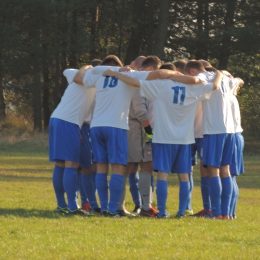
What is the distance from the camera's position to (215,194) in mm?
9961

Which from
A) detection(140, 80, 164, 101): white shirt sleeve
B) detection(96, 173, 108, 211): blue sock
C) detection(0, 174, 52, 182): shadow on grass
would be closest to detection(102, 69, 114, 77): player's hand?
detection(140, 80, 164, 101): white shirt sleeve

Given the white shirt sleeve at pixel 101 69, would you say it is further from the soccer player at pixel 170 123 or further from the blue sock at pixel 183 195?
the blue sock at pixel 183 195

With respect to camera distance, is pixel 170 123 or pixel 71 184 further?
pixel 71 184

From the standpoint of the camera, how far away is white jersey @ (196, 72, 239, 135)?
32.6ft

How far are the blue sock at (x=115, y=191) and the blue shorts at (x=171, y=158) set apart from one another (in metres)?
0.49

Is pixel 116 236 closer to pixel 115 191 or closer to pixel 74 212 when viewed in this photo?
pixel 115 191

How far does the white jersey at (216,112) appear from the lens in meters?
9.95

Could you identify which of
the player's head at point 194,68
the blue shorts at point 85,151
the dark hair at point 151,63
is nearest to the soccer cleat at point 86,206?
the blue shorts at point 85,151

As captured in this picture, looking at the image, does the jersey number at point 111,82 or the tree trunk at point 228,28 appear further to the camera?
the tree trunk at point 228,28

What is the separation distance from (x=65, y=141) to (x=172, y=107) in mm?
1475

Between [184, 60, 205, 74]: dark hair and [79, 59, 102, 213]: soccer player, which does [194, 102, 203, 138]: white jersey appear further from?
[79, 59, 102, 213]: soccer player

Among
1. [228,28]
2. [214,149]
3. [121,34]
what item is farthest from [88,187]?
[121,34]

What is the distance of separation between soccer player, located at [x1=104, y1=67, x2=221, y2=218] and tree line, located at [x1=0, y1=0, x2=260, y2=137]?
2308cm

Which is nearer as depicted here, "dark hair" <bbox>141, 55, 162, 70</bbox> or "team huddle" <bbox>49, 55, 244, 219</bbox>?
"team huddle" <bbox>49, 55, 244, 219</bbox>
